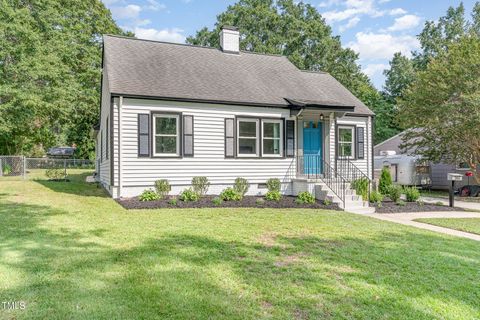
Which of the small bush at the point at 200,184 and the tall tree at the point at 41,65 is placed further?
the small bush at the point at 200,184

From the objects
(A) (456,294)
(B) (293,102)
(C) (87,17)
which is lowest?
(A) (456,294)

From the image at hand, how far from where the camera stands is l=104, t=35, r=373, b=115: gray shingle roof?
39.2 feet

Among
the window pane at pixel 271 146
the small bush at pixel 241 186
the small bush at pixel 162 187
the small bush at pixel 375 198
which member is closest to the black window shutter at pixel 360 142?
the small bush at pixel 375 198

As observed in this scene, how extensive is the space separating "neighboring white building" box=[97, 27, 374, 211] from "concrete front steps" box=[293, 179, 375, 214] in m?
0.07

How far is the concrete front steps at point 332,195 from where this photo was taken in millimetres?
10938

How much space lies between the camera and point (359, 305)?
3.52 metres

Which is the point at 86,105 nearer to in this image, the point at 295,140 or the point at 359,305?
the point at 295,140

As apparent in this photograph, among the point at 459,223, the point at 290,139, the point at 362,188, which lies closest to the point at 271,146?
the point at 290,139

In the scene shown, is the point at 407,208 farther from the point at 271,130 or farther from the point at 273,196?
the point at 271,130

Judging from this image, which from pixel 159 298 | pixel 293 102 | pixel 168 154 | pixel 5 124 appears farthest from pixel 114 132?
pixel 159 298

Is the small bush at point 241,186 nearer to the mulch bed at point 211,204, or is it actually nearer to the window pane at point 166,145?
the mulch bed at point 211,204

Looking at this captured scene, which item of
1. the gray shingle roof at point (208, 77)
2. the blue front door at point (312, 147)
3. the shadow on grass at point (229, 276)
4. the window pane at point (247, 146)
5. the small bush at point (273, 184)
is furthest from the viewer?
the blue front door at point (312, 147)

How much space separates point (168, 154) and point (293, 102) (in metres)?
4.75

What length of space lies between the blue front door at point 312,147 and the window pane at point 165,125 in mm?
4998
